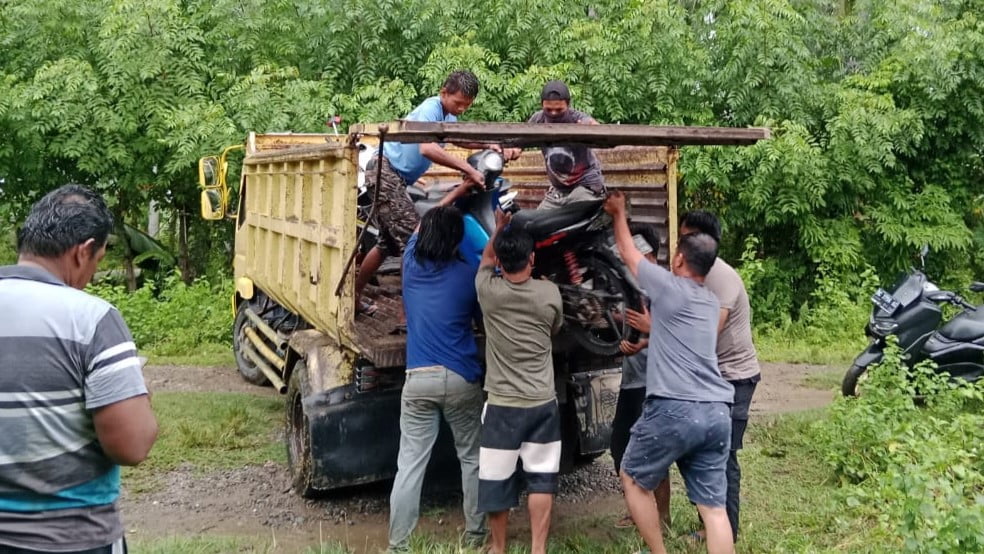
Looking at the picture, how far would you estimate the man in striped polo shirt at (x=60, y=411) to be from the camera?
7.45 feet

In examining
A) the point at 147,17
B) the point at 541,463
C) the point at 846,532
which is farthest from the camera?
the point at 147,17

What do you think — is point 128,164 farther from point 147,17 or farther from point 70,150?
point 147,17

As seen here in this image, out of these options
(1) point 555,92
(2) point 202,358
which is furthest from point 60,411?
(2) point 202,358

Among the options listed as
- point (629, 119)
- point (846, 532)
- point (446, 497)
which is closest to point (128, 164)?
point (629, 119)

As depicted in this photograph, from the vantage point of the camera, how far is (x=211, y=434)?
6.46m

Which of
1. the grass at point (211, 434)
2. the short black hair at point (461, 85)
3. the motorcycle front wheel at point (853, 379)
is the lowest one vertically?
the grass at point (211, 434)

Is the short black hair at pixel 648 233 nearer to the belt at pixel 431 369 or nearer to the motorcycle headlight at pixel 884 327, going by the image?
the belt at pixel 431 369

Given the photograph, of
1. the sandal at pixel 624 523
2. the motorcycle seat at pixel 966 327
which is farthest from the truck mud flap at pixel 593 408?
the motorcycle seat at pixel 966 327

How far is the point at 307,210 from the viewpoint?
5.51m

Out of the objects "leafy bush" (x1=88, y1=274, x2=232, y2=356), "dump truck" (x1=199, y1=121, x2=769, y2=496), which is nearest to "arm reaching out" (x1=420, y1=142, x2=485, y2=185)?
"dump truck" (x1=199, y1=121, x2=769, y2=496)

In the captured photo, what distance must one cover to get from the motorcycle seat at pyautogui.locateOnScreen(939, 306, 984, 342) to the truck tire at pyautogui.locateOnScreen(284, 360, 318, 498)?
488 centimetres

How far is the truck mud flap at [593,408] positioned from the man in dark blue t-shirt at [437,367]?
26.7 inches

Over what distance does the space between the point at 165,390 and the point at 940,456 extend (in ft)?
20.9

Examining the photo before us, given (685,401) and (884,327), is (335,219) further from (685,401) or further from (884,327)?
(884,327)
